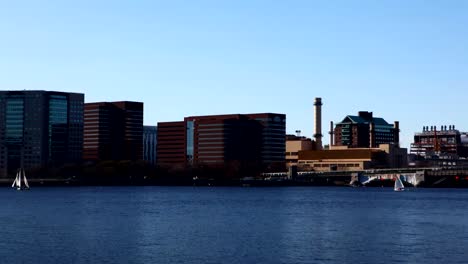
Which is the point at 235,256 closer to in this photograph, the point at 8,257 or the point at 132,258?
the point at 132,258

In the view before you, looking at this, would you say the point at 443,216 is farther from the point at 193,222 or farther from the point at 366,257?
the point at 366,257

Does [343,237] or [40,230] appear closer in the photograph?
[343,237]

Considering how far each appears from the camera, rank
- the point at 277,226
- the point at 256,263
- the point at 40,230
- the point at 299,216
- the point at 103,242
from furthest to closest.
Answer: the point at 299,216
the point at 277,226
the point at 40,230
the point at 103,242
the point at 256,263

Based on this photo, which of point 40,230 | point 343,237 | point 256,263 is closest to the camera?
point 256,263

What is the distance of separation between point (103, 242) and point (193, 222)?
87.0ft

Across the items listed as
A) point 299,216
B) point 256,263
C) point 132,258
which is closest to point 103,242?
point 132,258

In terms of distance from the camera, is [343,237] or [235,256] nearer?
[235,256]

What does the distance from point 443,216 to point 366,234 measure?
34159 mm

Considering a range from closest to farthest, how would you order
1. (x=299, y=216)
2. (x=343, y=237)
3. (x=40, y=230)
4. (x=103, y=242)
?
(x=103, y=242)
(x=343, y=237)
(x=40, y=230)
(x=299, y=216)

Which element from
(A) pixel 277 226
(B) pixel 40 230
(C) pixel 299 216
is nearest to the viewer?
(B) pixel 40 230

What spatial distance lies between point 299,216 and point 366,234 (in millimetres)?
29786

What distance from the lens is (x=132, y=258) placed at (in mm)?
66625

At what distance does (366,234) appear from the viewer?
86.5 metres

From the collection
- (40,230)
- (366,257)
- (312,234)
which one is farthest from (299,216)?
(366,257)
